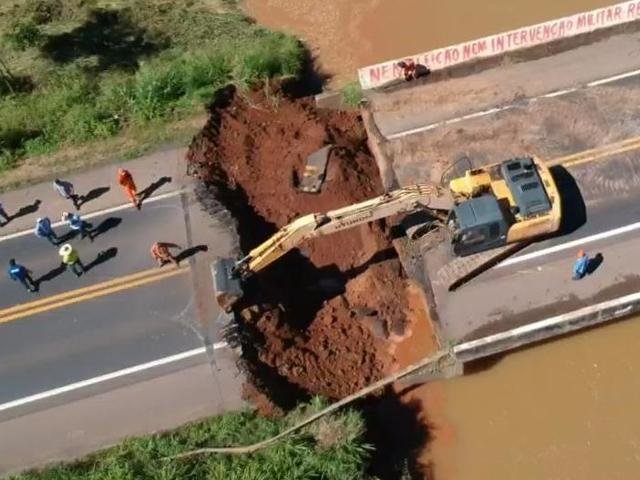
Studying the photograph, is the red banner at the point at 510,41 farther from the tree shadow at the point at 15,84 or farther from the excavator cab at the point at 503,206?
the tree shadow at the point at 15,84

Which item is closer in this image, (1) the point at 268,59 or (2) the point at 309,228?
(2) the point at 309,228

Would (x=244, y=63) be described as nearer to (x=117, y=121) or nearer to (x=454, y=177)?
(x=117, y=121)

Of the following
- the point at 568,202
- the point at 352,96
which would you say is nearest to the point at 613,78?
the point at 568,202

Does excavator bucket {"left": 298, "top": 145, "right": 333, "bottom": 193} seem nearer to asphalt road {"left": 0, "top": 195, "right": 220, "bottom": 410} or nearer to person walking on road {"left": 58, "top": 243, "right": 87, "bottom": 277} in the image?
asphalt road {"left": 0, "top": 195, "right": 220, "bottom": 410}

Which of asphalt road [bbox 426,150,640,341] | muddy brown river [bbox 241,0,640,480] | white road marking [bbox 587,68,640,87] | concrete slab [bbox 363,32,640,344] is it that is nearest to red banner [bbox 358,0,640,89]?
concrete slab [bbox 363,32,640,344]

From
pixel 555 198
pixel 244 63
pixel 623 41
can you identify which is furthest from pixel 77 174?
pixel 623 41

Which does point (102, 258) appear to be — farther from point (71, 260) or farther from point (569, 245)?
point (569, 245)
